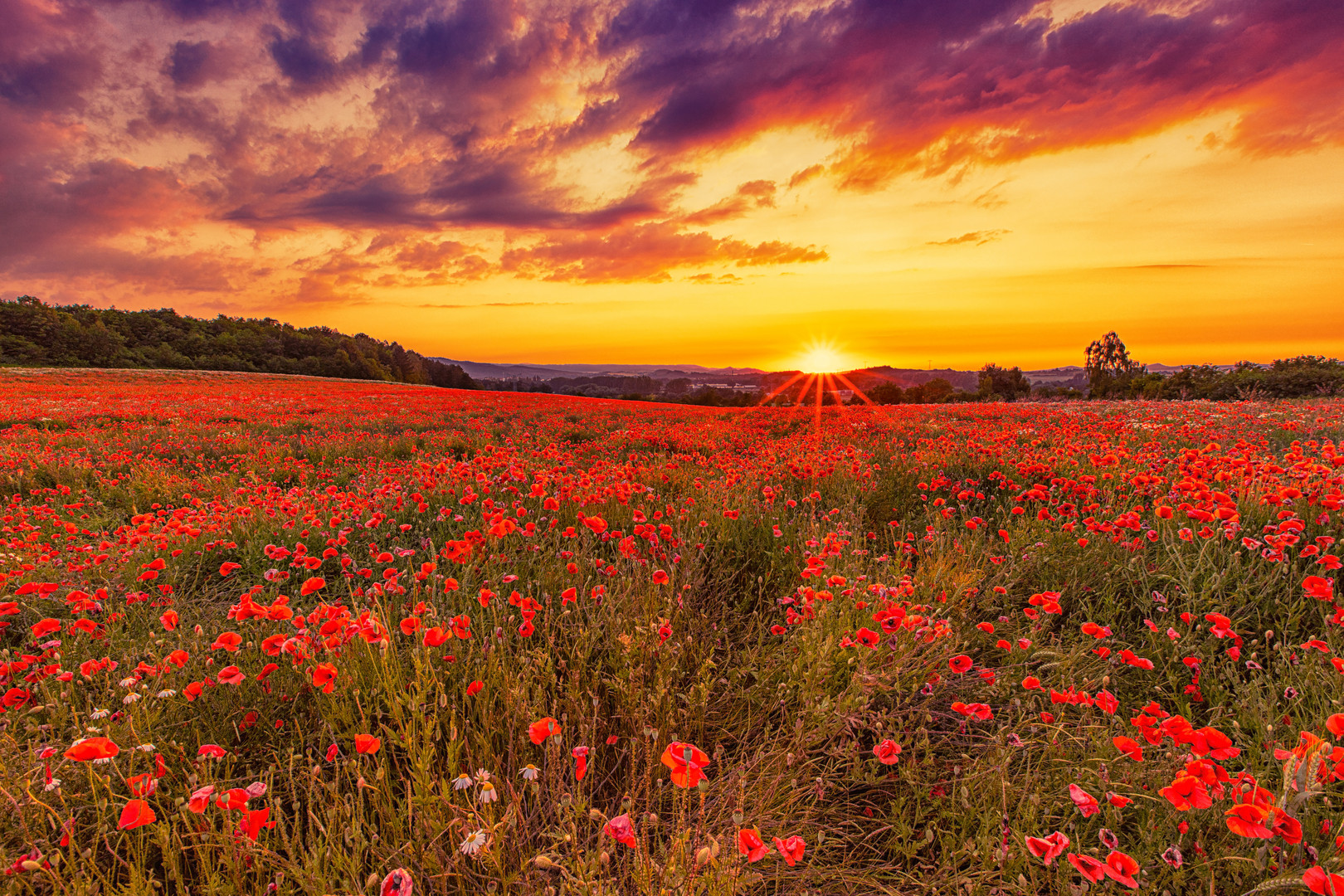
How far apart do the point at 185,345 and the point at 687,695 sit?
82379 millimetres

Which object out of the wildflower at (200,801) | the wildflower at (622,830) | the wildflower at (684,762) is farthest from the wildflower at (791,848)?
the wildflower at (200,801)

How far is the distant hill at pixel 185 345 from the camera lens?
53.6 meters

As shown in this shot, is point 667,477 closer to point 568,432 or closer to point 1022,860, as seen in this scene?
point 1022,860

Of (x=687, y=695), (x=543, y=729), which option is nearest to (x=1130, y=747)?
(x=687, y=695)

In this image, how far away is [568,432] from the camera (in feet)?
34.3

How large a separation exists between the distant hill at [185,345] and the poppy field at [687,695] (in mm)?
62824

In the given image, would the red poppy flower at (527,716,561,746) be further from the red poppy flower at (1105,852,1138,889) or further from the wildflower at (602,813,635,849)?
the red poppy flower at (1105,852,1138,889)

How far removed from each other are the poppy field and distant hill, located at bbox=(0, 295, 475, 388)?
62824 mm

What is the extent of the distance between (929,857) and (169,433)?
1286cm

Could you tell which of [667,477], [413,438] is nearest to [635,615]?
[667,477]

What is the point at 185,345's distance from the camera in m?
60.9

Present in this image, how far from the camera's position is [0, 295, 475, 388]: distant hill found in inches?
2111

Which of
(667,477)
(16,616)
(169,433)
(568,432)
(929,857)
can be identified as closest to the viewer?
(929,857)

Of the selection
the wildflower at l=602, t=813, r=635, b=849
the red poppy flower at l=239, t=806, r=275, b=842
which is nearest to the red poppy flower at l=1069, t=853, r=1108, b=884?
the wildflower at l=602, t=813, r=635, b=849
